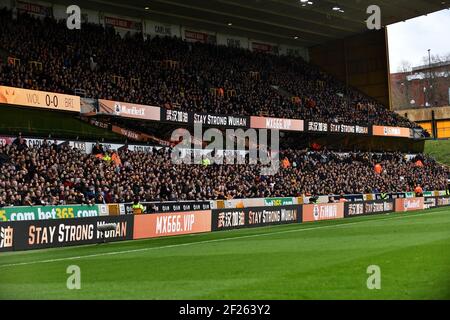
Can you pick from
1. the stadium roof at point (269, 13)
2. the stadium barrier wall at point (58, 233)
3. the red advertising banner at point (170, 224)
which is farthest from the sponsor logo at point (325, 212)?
the stadium roof at point (269, 13)

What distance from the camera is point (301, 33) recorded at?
56.7 metres

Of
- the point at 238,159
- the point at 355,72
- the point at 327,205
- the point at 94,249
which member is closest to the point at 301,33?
the point at 355,72

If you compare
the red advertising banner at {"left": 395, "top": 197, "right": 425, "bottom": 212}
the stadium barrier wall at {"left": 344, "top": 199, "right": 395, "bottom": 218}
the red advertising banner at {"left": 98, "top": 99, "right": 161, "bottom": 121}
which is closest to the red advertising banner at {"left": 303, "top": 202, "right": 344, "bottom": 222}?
the stadium barrier wall at {"left": 344, "top": 199, "right": 395, "bottom": 218}

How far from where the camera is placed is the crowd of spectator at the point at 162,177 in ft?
84.7

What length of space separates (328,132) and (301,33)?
42.7 feet

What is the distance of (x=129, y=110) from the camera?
35156 millimetres

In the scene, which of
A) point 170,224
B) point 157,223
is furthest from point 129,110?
point 157,223

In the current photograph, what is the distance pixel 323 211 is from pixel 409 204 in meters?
10.5

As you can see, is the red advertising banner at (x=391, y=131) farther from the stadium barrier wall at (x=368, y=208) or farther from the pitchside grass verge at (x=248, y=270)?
the pitchside grass verge at (x=248, y=270)

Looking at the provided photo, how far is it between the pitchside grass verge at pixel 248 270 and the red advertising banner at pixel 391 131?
3449cm

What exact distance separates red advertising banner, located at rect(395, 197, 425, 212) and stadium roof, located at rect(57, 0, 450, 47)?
15.1 meters

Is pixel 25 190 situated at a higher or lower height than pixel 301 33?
lower

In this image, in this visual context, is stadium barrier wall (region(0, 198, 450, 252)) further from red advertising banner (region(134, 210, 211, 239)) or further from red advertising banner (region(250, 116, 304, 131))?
→ red advertising banner (region(250, 116, 304, 131))
